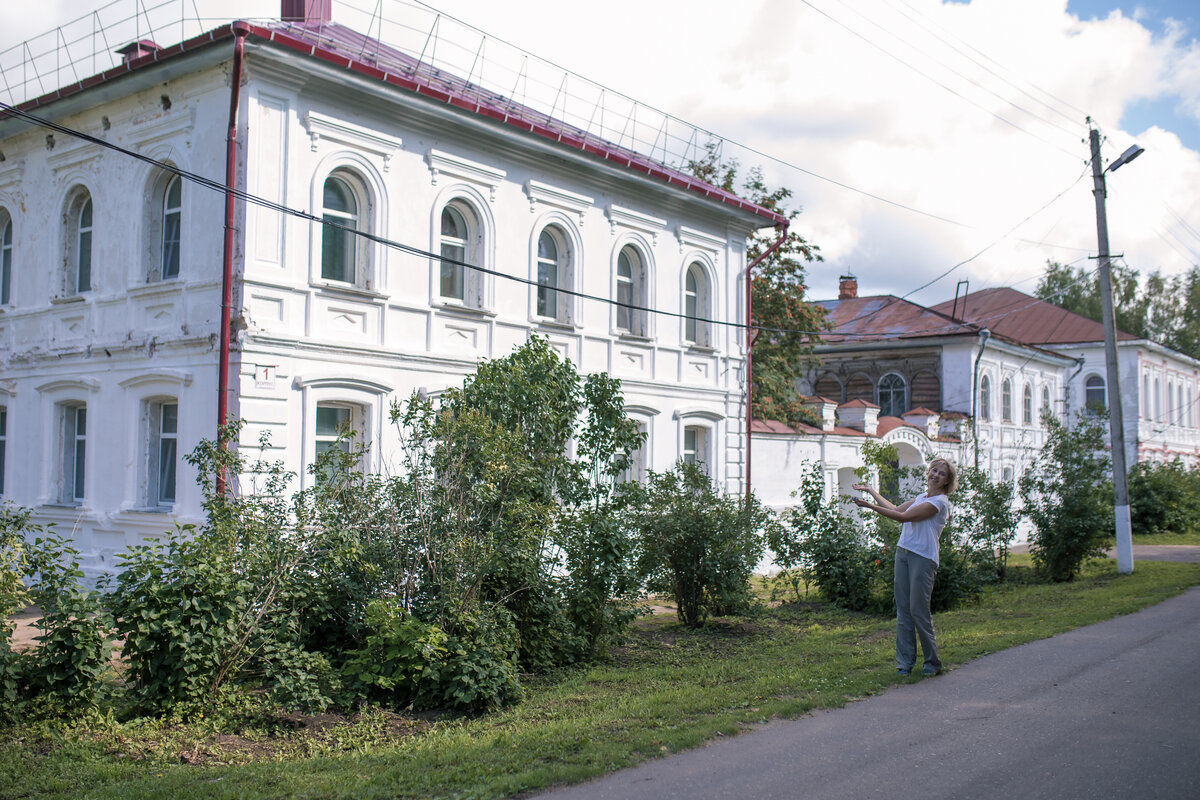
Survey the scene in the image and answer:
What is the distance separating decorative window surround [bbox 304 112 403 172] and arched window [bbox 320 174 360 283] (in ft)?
1.74

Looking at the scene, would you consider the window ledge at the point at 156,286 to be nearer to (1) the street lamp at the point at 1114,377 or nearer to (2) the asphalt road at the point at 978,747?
(2) the asphalt road at the point at 978,747

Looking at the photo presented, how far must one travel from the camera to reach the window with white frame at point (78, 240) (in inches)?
591

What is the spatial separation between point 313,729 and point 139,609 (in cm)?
147

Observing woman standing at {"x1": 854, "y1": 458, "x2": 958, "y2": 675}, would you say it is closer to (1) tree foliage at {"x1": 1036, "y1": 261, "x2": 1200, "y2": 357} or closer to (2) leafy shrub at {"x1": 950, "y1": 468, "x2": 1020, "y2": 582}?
(2) leafy shrub at {"x1": 950, "y1": 468, "x2": 1020, "y2": 582}

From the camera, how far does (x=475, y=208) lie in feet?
50.8

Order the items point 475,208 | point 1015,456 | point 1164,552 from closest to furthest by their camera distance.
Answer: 1. point 475,208
2. point 1164,552
3. point 1015,456

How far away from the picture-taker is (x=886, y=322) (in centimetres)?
3397

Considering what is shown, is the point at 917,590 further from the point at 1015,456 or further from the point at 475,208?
the point at 1015,456

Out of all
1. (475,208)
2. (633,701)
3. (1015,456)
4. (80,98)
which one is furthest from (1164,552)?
(80,98)

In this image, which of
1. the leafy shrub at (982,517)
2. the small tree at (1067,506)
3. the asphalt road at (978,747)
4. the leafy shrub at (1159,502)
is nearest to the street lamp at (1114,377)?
the small tree at (1067,506)

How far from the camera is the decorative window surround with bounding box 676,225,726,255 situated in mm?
19453

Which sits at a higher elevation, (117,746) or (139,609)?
(139,609)

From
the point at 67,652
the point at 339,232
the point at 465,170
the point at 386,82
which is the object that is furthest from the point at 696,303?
the point at 67,652

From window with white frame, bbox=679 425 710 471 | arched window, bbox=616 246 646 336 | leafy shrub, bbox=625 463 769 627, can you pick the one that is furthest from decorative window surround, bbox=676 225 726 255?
leafy shrub, bbox=625 463 769 627
